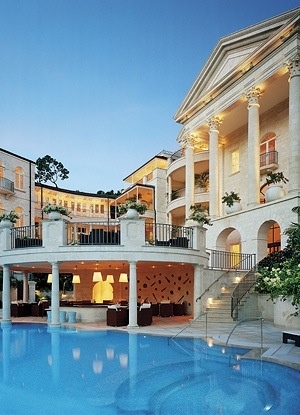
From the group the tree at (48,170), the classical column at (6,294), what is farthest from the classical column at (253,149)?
the tree at (48,170)

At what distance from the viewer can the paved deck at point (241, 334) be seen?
1133 cm

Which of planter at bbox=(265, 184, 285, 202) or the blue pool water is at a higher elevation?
planter at bbox=(265, 184, 285, 202)

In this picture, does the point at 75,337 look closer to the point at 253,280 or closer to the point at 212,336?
the point at 212,336

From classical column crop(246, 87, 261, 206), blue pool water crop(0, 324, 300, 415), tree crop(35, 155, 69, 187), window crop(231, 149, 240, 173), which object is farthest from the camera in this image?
tree crop(35, 155, 69, 187)

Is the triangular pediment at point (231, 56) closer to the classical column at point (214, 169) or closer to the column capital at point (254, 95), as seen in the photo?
the column capital at point (254, 95)

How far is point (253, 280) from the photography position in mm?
21219

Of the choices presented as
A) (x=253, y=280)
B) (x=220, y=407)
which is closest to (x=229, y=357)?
(x=220, y=407)

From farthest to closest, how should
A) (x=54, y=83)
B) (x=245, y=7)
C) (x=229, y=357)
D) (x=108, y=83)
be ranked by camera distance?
(x=108, y=83) → (x=54, y=83) → (x=245, y=7) → (x=229, y=357)

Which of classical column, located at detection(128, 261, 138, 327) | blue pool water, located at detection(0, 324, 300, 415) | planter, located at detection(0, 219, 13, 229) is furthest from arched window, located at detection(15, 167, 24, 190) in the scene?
blue pool water, located at detection(0, 324, 300, 415)

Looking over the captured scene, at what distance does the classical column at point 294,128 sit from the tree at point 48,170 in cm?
4483

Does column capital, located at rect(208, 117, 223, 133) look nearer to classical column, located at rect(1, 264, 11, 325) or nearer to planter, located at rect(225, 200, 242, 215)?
planter, located at rect(225, 200, 242, 215)

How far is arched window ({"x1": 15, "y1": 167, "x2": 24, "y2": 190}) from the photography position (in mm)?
37934

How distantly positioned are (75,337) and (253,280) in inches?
384

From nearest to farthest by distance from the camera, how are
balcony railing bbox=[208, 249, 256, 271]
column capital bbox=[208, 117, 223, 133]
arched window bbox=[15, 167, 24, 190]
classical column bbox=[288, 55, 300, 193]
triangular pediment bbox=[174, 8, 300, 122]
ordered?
classical column bbox=[288, 55, 300, 193], balcony railing bbox=[208, 249, 256, 271], triangular pediment bbox=[174, 8, 300, 122], column capital bbox=[208, 117, 223, 133], arched window bbox=[15, 167, 24, 190]
